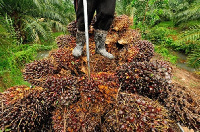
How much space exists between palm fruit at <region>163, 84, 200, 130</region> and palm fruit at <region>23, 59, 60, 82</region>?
125 cm

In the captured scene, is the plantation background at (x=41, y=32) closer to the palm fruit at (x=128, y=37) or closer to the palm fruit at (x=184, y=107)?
the palm fruit at (x=128, y=37)

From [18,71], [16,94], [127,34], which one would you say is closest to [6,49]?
[18,71]

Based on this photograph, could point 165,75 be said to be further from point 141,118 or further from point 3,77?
point 3,77

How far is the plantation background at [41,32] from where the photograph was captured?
5.32 ft

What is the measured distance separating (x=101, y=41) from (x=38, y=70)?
2.72 feet

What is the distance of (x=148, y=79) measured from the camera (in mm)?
996

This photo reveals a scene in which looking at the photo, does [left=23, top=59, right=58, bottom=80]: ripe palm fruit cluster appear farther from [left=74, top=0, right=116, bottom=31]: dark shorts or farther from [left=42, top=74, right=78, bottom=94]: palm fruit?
[left=74, top=0, right=116, bottom=31]: dark shorts

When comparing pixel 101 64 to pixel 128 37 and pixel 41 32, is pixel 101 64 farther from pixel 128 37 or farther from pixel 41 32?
pixel 41 32

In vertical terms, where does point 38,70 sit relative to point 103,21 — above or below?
below

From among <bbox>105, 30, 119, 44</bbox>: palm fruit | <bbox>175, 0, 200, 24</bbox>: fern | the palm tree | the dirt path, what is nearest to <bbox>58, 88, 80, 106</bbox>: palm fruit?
<bbox>105, 30, 119, 44</bbox>: palm fruit

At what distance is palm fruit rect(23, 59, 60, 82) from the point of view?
121cm

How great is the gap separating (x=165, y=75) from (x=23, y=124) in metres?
1.32

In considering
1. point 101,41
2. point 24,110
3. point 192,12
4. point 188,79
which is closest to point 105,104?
point 24,110

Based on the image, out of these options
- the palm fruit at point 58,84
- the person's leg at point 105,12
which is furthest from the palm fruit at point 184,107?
the person's leg at point 105,12
